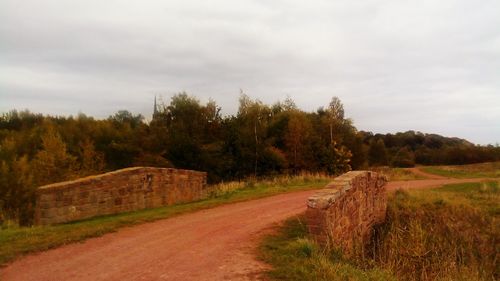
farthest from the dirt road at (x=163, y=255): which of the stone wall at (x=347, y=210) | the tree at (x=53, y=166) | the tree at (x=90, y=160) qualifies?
the tree at (x=90, y=160)

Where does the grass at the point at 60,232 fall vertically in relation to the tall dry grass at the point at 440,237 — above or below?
above

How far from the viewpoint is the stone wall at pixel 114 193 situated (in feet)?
36.2

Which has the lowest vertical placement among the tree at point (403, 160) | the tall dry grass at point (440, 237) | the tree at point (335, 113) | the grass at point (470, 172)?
the tall dry grass at point (440, 237)

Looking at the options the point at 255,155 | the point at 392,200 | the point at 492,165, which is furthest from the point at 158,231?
the point at 492,165

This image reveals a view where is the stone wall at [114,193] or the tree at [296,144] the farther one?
the tree at [296,144]

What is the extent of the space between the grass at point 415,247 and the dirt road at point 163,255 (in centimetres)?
52

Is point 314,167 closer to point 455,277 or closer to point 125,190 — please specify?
point 125,190

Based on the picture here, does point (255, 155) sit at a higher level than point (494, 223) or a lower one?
higher

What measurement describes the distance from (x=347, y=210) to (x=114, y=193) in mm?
6864

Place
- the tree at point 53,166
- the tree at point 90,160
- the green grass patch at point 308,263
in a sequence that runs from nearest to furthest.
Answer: the green grass patch at point 308,263, the tree at point 53,166, the tree at point 90,160

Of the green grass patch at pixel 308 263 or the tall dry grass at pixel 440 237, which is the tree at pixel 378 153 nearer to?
the tall dry grass at pixel 440 237

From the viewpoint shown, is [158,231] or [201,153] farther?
[201,153]

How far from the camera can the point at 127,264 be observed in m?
6.95

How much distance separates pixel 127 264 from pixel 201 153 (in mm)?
20816
